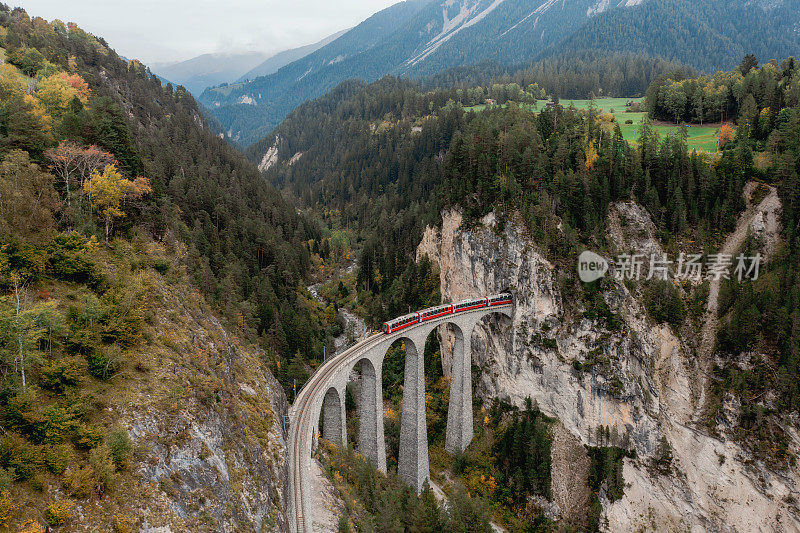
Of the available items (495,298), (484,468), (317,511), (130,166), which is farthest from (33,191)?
(484,468)

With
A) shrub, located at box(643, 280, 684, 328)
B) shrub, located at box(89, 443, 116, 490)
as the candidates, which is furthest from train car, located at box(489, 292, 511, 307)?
shrub, located at box(89, 443, 116, 490)

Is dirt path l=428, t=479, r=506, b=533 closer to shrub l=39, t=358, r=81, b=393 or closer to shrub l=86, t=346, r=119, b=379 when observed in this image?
shrub l=86, t=346, r=119, b=379

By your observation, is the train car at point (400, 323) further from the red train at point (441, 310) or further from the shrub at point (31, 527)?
the shrub at point (31, 527)

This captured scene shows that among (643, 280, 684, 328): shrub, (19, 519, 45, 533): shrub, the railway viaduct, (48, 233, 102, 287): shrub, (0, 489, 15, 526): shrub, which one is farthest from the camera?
(643, 280, 684, 328): shrub

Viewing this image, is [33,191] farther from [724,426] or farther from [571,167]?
[724,426]

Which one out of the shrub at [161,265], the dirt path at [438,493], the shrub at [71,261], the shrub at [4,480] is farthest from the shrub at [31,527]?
the dirt path at [438,493]
